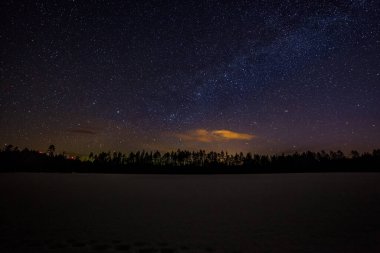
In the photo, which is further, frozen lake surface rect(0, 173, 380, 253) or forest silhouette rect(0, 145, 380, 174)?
forest silhouette rect(0, 145, 380, 174)

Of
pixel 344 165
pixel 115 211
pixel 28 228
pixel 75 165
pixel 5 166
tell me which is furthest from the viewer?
pixel 75 165

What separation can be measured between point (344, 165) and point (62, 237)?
515 ft

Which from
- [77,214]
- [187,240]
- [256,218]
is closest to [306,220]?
[256,218]

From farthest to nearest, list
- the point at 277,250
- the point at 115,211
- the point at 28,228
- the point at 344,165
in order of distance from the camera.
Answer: the point at 344,165 < the point at 115,211 < the point at 28,228 < the point at 277,250

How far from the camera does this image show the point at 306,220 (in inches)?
600

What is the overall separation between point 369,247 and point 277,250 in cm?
356

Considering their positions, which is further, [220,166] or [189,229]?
[220,166]

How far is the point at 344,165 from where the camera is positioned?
140 meters

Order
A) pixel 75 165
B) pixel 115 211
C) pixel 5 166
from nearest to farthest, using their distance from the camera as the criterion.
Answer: pixel 115 211 < pixel 5 166 < pixel 75 165

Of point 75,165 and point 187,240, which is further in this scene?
point 75,165

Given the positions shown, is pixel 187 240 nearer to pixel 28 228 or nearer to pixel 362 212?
pixel 28 228

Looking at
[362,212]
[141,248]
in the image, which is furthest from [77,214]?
[362,212]

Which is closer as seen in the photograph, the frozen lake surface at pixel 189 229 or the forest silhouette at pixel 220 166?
the frozen lake surface at pixel 189 229

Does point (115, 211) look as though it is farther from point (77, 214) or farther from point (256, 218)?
point (256, 218)
